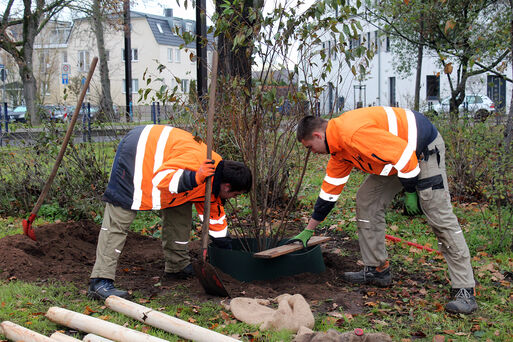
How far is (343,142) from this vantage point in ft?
12.6

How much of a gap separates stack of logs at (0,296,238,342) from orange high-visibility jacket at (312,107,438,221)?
165 cm

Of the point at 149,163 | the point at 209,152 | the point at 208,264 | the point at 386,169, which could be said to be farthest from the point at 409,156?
the point at 149,163

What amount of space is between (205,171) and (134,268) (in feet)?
5.43

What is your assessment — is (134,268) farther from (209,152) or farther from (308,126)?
(308,126)

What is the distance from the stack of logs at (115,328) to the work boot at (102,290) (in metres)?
0.27

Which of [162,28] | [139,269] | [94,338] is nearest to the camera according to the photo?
[94,338]

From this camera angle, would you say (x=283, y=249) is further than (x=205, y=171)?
Yes

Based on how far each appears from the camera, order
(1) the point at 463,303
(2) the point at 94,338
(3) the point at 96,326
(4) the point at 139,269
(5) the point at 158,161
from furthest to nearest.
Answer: (4) the point at 139,269 < (5) the point at 158,161 < (1) the point at 463,303 < (3) the point at 96,326 < (2) the point at 94,338

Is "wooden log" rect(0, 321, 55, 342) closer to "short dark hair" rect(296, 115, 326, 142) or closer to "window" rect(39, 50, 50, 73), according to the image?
"short dark hair" rect(296, 115, 326, 142)

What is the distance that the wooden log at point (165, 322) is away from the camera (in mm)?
3051

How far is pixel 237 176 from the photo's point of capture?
13.2ft

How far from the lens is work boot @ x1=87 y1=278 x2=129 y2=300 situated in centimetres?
393

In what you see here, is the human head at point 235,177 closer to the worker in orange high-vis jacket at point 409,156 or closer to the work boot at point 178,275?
the worker in orange high-vis jacket at point 409,156

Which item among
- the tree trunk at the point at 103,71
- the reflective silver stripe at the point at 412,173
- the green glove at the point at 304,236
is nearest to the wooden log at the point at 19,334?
the green glove at the point at 304,236
